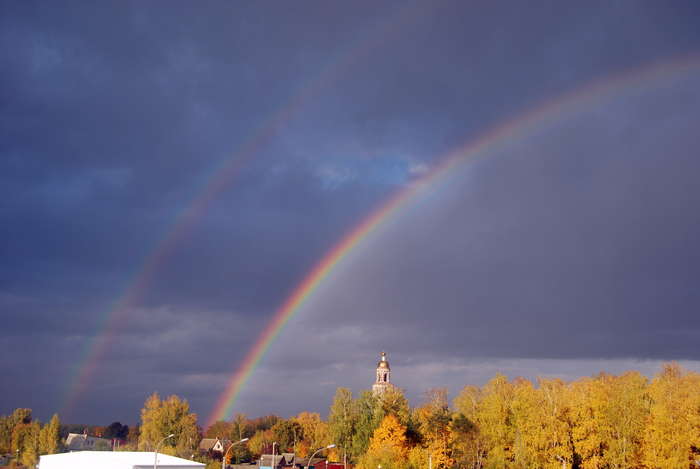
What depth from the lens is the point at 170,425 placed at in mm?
129750

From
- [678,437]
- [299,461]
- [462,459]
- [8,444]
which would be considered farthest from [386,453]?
[8,444]

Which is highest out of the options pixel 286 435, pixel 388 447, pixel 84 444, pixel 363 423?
pixel 363 423

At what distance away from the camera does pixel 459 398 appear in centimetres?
10112

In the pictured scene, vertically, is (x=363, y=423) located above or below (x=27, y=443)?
above

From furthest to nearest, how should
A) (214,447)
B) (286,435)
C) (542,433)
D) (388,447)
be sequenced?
(286,435), (214,447), (388,447), (542,433)

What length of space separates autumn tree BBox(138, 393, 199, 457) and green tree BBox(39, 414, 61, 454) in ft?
→ 53.2

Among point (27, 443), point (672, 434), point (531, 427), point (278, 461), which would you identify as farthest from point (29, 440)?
point (672, 434)

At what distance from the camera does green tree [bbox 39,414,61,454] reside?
129500mm

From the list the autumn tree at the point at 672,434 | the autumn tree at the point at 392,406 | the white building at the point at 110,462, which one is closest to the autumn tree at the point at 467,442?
the autumn tree at the point at 392,406

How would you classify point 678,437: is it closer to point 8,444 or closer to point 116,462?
point 116,462

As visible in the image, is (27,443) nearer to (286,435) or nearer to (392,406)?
(286,435)

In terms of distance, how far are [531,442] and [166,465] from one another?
44441 mm

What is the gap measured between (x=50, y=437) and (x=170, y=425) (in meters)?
23.1

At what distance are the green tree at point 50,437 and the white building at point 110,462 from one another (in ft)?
132
